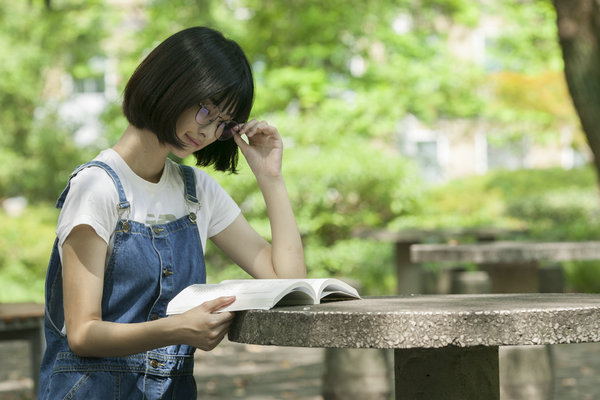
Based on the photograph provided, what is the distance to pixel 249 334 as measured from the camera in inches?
87.0

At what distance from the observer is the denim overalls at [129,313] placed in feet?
7.82

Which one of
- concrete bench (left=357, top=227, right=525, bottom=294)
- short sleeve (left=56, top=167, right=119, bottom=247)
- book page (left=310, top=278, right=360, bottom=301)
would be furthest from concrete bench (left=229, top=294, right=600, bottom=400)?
concrete bench (left=357, top=227, right=525, bottom=294)

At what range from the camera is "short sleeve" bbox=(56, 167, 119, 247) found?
92.2 inches

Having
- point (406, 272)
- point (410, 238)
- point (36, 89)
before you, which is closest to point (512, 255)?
point (410, 238)

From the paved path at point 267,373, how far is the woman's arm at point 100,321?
4.02 meters

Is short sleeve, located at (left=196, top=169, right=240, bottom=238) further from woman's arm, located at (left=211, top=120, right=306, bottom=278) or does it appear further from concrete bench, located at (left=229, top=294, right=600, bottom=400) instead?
concrete bench, located at (left=229, top=294, right=600, bottom=400)

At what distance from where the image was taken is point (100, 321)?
228 cm

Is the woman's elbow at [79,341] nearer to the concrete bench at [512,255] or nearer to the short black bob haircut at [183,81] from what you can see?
the short black bob haircut at [183,81]

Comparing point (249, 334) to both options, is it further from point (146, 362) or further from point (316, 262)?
point (316, 262)

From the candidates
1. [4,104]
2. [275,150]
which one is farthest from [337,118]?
[275,150]

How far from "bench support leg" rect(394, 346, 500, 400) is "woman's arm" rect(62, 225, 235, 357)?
2.18ft

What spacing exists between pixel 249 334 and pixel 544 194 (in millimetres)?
14768

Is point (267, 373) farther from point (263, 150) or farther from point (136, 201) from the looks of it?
point (136, 201)

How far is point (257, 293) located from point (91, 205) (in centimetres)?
49
